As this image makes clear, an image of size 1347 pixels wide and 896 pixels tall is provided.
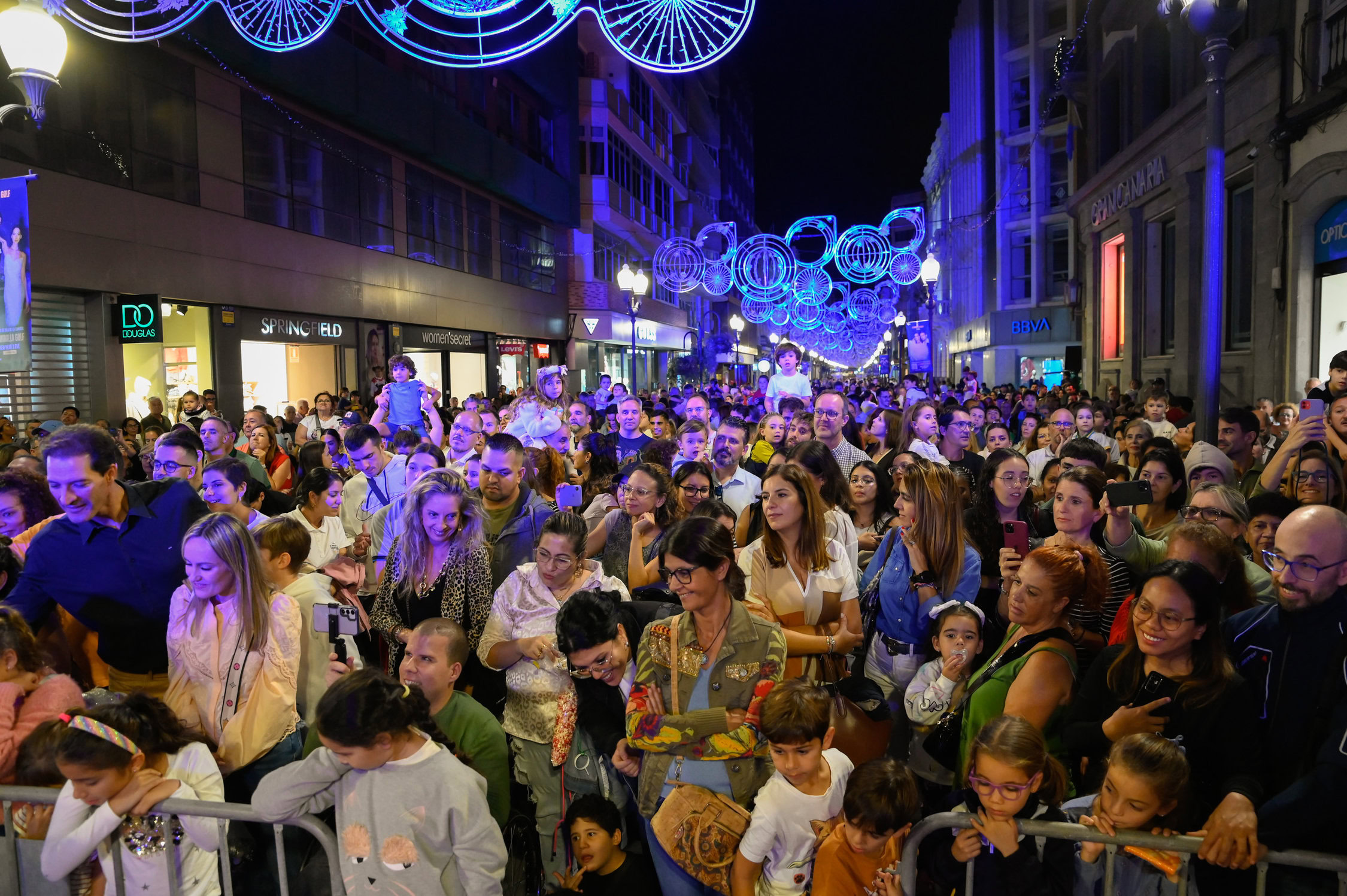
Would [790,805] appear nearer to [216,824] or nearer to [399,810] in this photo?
[399,810]

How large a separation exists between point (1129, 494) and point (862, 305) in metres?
45.8

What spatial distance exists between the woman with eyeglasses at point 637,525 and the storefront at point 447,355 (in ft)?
59.6

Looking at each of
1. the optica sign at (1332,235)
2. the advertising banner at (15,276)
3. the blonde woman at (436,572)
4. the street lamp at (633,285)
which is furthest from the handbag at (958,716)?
the street lamp at (633,285)

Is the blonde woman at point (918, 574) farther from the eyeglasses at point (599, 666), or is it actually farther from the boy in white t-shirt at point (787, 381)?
the boy in white t-shirt at point (787, 381)

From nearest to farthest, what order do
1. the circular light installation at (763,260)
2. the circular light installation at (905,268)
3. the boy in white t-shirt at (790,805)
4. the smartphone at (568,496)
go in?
the boy in white t-shirt at (790,805), the smartphone at (568,496), the circular light installation at (905,268), the circular light installation at (763,260)

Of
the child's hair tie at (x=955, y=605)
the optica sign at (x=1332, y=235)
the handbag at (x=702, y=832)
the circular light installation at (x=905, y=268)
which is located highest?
the circular light installation at (x=905, y=268)

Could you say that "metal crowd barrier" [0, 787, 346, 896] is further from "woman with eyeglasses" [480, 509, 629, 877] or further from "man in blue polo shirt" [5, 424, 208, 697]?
"woman with eyeglasses" [480, 509, 629, 877]

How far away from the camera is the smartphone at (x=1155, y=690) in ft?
9.73

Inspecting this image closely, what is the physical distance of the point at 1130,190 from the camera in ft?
68.8

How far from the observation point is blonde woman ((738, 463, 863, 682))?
4.11 metres

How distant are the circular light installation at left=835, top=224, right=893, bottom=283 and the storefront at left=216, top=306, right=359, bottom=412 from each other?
12087 millimetres

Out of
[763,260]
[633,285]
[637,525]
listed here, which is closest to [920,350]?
[763,260]

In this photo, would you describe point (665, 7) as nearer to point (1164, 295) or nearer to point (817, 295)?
point (1164, 295)

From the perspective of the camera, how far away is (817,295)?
33406mm
